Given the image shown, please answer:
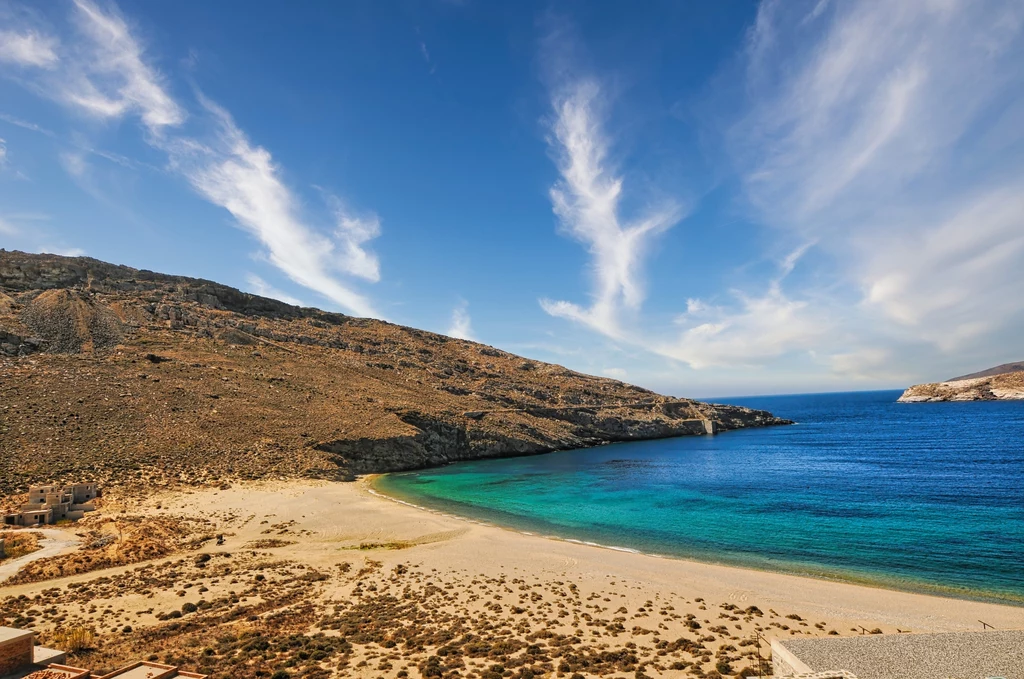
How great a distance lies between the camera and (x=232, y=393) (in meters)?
63.1

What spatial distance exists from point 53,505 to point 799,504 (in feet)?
183

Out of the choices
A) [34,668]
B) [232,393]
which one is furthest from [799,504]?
[232,393]

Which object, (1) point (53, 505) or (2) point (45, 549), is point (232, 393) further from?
(2) point (45, 549)

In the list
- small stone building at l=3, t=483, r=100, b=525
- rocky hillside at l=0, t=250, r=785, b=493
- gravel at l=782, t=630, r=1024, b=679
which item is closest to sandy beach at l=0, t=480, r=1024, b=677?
gravel at l=782, t=630, r=1024, b=679

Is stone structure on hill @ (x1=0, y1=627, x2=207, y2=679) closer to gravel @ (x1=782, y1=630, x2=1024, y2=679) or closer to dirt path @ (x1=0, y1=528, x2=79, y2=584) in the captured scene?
dirt path @ (x1=0, y1=528, x2=79, y2=584)

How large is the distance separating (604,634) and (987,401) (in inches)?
10030

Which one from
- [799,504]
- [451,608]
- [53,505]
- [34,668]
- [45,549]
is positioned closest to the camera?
[34,668]

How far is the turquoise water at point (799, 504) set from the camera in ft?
83.2

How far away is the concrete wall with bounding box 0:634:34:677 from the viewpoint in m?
10.9

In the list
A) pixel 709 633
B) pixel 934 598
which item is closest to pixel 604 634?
pixel 709 633

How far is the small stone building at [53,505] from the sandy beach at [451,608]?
2.81 m

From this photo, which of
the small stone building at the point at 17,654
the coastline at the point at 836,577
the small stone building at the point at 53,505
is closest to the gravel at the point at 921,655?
the coastline at the point at 836,577

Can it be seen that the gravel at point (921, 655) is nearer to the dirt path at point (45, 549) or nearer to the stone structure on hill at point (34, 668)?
the stone structure on hill at point (34, 668)

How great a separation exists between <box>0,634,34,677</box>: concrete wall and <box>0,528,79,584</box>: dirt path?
45.2ft
